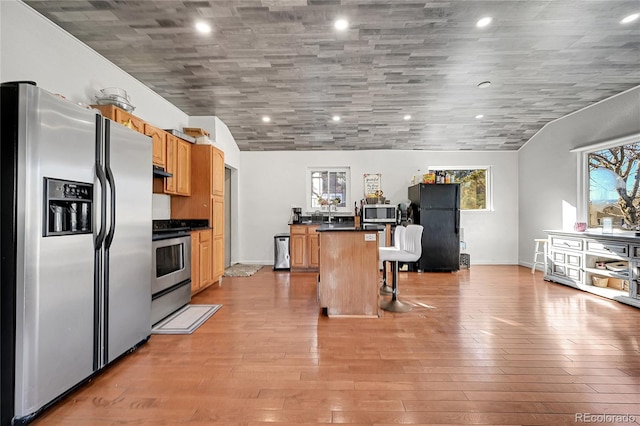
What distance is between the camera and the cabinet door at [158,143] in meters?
3.25

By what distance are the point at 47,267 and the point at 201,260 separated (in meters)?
2.31

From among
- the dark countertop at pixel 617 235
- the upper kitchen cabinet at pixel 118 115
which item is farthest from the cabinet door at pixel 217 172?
the dark countertop at pixel 617 235

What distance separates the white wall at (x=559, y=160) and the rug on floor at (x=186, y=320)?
18.7 feet

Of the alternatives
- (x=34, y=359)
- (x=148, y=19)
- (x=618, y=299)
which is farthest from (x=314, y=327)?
(x=618, y=299)

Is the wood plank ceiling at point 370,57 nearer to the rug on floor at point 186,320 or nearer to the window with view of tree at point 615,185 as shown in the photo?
the window with view of tree at point 615,185

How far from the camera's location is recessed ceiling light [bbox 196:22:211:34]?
2.76 m

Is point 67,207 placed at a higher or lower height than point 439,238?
higher

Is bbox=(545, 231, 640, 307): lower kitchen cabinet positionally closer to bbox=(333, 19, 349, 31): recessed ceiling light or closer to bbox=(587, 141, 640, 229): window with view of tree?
bbox=(587, 141, 640, 229): window with view of tree

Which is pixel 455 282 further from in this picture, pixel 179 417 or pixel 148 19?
pixel 148 19

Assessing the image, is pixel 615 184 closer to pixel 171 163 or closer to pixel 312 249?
pixel 312 249

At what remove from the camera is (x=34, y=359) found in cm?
147

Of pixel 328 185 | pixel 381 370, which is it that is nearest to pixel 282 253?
pixel 328 185

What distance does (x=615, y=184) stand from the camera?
4.15m

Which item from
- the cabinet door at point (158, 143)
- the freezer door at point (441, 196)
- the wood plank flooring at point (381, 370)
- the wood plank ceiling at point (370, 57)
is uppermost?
the wood plank ceiling at point (370, 57)
